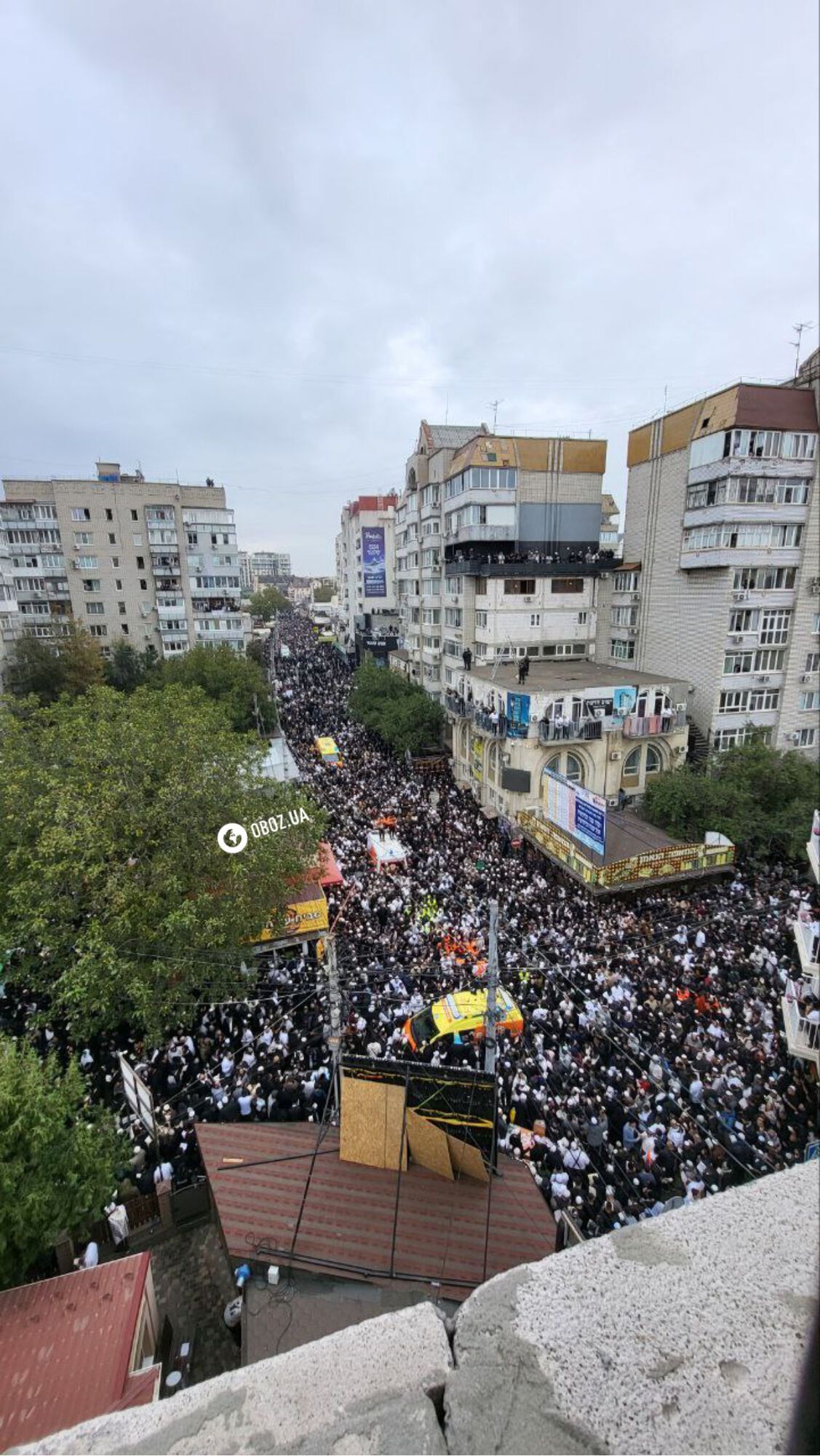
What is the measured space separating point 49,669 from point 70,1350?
37974 millimetres

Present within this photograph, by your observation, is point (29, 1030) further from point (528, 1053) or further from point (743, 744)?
point (743, 744)

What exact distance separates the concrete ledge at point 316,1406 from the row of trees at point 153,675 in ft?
113

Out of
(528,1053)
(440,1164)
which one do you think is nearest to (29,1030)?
(440,1164)

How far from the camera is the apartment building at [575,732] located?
85.8 feet

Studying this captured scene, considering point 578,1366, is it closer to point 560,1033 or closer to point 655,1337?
point 655,1337

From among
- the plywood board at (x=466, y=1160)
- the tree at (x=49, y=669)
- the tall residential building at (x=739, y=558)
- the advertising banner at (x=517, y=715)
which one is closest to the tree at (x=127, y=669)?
the tree at (x=49, y=669)

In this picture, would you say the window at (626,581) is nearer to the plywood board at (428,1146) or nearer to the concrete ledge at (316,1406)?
the plywood board at (428,1146)

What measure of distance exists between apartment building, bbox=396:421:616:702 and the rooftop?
39.7 inches

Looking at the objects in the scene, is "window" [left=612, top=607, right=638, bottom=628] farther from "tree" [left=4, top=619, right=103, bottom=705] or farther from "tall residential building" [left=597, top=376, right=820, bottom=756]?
"tree" [left=4, top=619, right=103, bottom=705]

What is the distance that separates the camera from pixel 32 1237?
848 cm

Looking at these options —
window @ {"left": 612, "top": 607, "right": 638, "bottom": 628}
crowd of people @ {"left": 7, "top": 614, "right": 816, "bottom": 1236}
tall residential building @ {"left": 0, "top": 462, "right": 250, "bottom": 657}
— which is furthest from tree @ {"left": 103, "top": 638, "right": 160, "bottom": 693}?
window @ {"left": 612, "top": 607, "right": 638, "bottom": 628}

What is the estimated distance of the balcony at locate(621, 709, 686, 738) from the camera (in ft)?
89.0

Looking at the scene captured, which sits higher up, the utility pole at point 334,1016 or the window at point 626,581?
the window at point 626,581

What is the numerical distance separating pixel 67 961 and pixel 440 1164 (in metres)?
9.43
